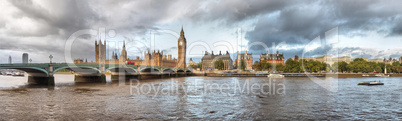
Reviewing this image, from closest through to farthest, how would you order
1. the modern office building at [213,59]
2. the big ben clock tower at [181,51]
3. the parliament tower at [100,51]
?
the parliament tower at [100,51]
the big ben clock tower at [181,51]
the modern office building at [213,59]

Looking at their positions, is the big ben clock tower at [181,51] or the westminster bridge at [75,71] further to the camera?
the big ben clock tower at [181,51]

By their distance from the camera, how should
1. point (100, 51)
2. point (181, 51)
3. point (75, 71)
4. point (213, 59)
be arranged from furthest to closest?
point (213, 59), point (181, 51), point (100, 51), point (75, 71)

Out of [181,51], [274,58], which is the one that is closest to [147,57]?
[181,51]

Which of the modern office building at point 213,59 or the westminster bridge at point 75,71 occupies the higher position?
the modern office building at point 213,59

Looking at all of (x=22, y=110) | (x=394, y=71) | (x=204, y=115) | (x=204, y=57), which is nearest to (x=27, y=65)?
(x=22, y=110)

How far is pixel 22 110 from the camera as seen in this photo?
18406mm

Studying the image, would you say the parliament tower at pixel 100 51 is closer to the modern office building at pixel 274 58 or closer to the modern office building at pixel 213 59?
the modern office building at pixel 213 59

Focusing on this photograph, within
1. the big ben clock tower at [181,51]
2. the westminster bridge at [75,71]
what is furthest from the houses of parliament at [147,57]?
the westminster bridge at [75,71]

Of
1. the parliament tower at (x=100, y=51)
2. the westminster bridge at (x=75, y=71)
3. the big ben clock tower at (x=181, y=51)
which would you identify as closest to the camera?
the westminster bridge at (x=75, y=71)

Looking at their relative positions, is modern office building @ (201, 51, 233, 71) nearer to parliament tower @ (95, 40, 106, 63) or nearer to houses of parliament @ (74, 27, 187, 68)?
houses of parliament @ (74, 27, 187, 68)

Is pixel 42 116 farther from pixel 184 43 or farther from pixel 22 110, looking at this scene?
pixel 184 43

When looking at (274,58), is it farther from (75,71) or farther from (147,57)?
(75,71)

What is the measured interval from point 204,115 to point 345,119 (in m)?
9.81

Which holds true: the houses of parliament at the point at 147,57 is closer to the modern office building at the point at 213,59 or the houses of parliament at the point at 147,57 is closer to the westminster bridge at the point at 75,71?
the modern office building at the point at 213,59
